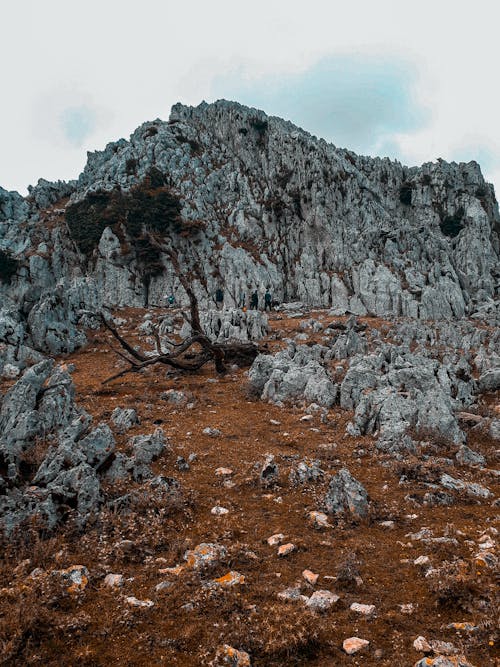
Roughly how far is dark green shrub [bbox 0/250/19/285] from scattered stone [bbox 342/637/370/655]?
72.8m

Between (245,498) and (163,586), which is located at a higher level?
(163,586)

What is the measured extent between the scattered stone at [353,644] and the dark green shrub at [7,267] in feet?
239

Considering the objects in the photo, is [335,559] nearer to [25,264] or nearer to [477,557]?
[477,557]

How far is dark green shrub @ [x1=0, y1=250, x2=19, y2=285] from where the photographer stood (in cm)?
6370

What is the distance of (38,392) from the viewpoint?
15.6m

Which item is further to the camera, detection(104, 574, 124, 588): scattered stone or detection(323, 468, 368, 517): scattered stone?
detection(323, 468, 368, 517): scattered stone

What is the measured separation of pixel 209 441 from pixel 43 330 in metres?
29.5

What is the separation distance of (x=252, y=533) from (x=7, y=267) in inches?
2753

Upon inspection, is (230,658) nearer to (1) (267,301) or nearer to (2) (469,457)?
(2) (469,457)

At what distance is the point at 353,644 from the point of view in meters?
5.63

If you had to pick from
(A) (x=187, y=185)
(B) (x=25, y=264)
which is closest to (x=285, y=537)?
(B) (x=25, y=264)

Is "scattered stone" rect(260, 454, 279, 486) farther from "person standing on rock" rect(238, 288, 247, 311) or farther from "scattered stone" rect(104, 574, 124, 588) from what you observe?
"person standing on rock" rect(238, 288, 247, 311)

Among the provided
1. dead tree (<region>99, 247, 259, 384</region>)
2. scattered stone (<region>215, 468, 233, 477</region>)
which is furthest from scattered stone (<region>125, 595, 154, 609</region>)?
dead tree (<region>99, 247, 259, 384</region>)

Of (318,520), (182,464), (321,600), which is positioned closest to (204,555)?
(321,600)
